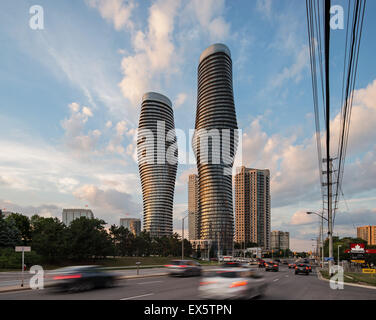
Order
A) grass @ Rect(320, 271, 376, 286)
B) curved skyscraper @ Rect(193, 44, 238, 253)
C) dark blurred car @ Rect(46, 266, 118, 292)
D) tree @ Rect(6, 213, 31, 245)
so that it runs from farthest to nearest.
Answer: curved skyscraper @ Rect(193, 44, 238, 253), tree @ Rect(6, 213, 31, 245), grass @ Rect(320, 271, 376, 286), dark blurred car @ Rect(46, 266, 118, 292)

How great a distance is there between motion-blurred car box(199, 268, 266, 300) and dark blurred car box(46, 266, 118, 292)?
7277 millimetres

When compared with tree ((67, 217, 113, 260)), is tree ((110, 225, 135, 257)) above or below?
below

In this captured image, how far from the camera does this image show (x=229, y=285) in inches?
497

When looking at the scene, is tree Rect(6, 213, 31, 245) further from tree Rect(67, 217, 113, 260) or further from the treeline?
tree Rect(67, 217, 113, 260)

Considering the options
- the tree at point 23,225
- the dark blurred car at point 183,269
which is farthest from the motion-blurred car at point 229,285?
the tree at point 23,225

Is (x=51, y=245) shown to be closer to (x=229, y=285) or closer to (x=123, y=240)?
(x=123, y=240)

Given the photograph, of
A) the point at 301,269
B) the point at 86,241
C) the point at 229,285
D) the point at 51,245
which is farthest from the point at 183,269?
the point at 51,245

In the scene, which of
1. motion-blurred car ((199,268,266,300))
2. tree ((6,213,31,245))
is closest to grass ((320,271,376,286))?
motion-blurred car ((199,268,266,300))

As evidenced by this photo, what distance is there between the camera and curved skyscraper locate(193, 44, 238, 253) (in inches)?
7219

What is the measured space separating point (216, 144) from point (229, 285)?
180692 mm

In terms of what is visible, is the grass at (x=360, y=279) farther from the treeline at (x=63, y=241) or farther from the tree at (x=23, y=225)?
the tree at (x=23, y=225)

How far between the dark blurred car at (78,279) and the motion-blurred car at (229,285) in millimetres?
7277

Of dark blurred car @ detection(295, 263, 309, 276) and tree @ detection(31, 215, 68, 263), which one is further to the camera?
tree @ detection(31, 215, 68, 263)
